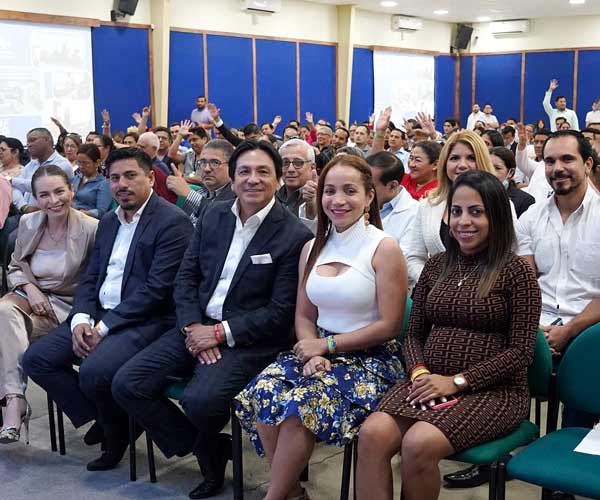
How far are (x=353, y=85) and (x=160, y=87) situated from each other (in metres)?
5.10

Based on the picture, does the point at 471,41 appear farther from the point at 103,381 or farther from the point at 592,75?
the point at 103,381

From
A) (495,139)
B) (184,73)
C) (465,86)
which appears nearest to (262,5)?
(184,73)

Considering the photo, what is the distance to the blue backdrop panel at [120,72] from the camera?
1128 cm

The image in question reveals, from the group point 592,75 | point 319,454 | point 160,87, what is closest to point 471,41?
point 592,75

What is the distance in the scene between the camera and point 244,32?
13.5 meters

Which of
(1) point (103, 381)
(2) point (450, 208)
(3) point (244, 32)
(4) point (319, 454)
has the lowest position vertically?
(4) point (319, 454)

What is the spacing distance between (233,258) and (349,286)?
609mm

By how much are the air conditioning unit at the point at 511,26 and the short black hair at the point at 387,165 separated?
1586 centimetres

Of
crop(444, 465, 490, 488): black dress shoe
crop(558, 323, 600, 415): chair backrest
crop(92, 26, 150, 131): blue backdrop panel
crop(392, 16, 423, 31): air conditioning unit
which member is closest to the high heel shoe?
crop(444, 465, 490, 488): black dress shoe

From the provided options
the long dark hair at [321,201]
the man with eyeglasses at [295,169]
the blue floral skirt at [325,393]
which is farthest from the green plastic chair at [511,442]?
the man with eyeglasses at [295,169]

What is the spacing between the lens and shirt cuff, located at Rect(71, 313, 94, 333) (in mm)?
3250

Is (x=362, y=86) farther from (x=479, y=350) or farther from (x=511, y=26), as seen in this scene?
(x=479, y=350)

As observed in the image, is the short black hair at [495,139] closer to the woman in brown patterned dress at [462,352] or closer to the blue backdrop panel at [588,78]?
the woman in brown patterned dress at [462,352]

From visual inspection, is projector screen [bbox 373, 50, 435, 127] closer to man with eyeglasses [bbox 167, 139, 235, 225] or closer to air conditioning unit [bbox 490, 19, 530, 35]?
air conditioning unit [bbox 490, 19, 530, 35]
